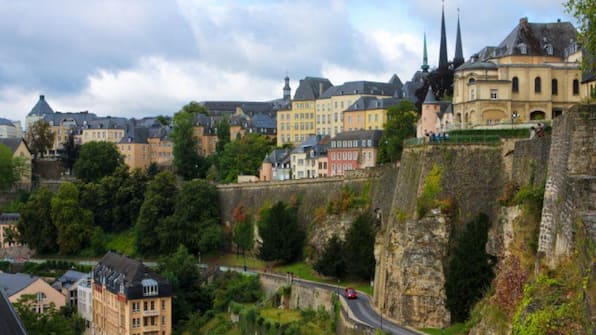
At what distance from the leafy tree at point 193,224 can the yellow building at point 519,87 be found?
2512cm

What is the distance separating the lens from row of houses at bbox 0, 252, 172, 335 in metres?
58.5

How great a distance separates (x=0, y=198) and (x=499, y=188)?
71706 mm

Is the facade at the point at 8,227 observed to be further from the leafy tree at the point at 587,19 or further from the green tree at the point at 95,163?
the leafy tree at the point at 587,19

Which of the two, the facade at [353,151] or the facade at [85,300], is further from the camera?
the facade at [353,151]

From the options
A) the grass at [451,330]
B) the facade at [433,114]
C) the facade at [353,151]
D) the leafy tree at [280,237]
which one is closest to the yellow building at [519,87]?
the facade at [433,114]

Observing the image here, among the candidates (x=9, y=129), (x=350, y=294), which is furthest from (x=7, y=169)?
(x=350, y=294)

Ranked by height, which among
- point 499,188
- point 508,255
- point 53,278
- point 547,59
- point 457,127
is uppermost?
point 547,59

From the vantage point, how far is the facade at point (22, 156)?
10575cm

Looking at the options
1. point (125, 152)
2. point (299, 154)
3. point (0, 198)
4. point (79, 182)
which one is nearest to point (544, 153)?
point (299, 154)

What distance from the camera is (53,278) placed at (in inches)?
2982

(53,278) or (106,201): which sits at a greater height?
(106,201)

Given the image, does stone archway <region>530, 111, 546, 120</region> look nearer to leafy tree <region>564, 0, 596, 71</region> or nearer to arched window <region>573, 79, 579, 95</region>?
arched window <region>573, 79, 579, 95</region>

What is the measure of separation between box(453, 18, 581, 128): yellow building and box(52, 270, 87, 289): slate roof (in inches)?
1318

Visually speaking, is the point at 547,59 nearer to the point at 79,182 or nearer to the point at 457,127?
the point at 457,127
